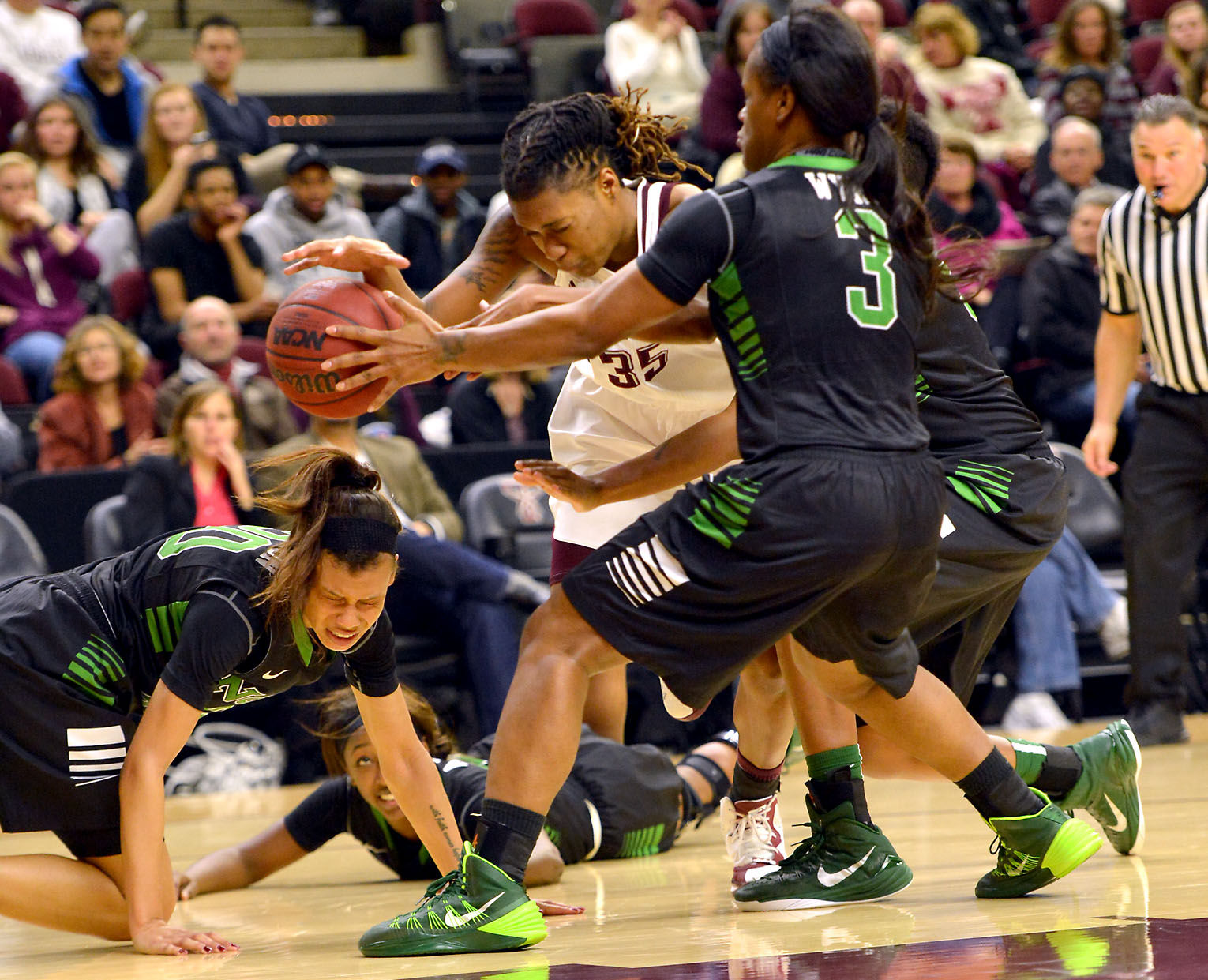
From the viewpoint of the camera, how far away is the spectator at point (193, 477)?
20.1 ft

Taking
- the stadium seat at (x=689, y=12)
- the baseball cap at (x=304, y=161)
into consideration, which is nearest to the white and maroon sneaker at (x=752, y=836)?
the baseball cap at (x=304, y=161)

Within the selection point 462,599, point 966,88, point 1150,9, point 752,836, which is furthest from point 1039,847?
point 1150,9

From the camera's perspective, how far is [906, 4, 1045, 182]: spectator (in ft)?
32.2

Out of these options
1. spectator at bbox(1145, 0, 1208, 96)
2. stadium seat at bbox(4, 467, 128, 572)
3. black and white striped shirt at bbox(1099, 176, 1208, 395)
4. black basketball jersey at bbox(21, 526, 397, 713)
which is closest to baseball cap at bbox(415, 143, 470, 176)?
stadium seat at bbox(4, 467, 128, 572)

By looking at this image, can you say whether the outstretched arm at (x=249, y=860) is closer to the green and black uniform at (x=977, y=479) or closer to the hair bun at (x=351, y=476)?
the hair bun at (x=351, y=476)

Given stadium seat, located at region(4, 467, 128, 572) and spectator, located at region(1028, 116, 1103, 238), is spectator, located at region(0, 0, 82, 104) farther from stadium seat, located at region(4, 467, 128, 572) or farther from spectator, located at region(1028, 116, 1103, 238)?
spectator, located at region(1028, 116, 1103, 238)

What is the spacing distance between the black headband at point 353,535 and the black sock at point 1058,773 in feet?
5.02

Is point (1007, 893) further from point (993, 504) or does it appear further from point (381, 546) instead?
point (381, 546)

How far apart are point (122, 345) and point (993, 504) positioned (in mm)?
4520

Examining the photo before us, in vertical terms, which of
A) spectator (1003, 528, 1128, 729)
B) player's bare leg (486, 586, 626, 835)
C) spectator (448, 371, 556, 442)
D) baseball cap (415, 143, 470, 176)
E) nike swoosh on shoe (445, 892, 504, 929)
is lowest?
spectator (1003, 528, 1128, 729)

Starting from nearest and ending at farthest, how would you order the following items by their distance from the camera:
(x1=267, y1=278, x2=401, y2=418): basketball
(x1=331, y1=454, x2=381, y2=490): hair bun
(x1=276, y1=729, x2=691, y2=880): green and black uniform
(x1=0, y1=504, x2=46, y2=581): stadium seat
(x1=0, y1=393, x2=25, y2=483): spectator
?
(x1=267, y1=278, x2=401, y2=418): basketball < (x1=331, y1=454, x2=381, y2=490): hair bun < (x1=276, y1=729, x2=691, y2=880): green and black uniform < (x1=0, y1=504, x2=46, y2=581): stadium seat < (x1=0, y1=393, x2=25, y2=483): spectator

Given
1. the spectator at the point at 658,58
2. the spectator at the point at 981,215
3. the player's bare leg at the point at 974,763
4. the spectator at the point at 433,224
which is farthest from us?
the spectator at the point at 658,58

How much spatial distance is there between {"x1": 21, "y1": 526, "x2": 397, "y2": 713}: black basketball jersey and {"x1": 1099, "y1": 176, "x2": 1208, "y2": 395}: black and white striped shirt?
3535 mm

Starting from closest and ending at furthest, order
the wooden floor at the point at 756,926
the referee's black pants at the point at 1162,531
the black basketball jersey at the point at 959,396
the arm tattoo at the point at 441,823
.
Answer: the wooden floor at the point at 756,926 → the arm tattoo at the point at 441,823 → the black basketball jersey at the point at 959,396 → the referee's black pants at the point at 1162,531
